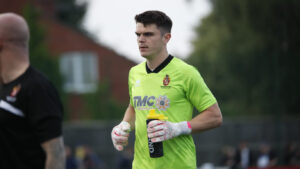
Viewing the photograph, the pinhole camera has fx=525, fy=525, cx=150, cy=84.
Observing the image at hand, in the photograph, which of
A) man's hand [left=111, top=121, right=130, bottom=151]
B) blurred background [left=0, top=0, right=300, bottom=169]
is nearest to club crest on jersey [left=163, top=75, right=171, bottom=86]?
man's hand [left=111, top=121, right=130, bottom=151]

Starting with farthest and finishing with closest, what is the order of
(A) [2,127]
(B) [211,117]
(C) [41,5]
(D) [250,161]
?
1. (C) [41,5]
2. (D) [250,161]
3. (B) [211,117]
4. (A) [2,127]

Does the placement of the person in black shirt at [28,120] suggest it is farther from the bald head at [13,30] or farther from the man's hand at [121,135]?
the man's hand at [121,135]

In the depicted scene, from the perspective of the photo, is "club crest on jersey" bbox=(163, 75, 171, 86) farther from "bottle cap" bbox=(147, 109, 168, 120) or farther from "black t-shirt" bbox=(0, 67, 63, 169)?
"black t-shirt" bbox=(0, 67, 63, 169)

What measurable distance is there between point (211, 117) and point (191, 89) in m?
0.28

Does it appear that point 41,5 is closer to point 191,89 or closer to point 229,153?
point 229,153

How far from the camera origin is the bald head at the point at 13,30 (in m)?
3.73

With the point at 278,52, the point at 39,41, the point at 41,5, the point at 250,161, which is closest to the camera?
the point at 278,52

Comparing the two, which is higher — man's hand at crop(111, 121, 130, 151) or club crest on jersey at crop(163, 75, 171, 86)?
club crest on jersey at crop(163, 75, 171, 86)

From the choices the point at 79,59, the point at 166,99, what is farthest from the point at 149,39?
the point at 79,59

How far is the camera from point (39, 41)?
2131cm

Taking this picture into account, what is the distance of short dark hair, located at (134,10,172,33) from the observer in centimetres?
434

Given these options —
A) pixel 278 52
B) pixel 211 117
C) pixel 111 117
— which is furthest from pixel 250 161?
pixel 211 117

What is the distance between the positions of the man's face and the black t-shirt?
1.00 m

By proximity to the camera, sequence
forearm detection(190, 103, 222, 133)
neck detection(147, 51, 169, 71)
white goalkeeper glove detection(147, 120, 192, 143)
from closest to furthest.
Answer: white goalkeeper glove detection(147, 120, 192, 143) → forearm detection(190, 103, 222, 133) → neck detection(147, 51, 169, 71)
